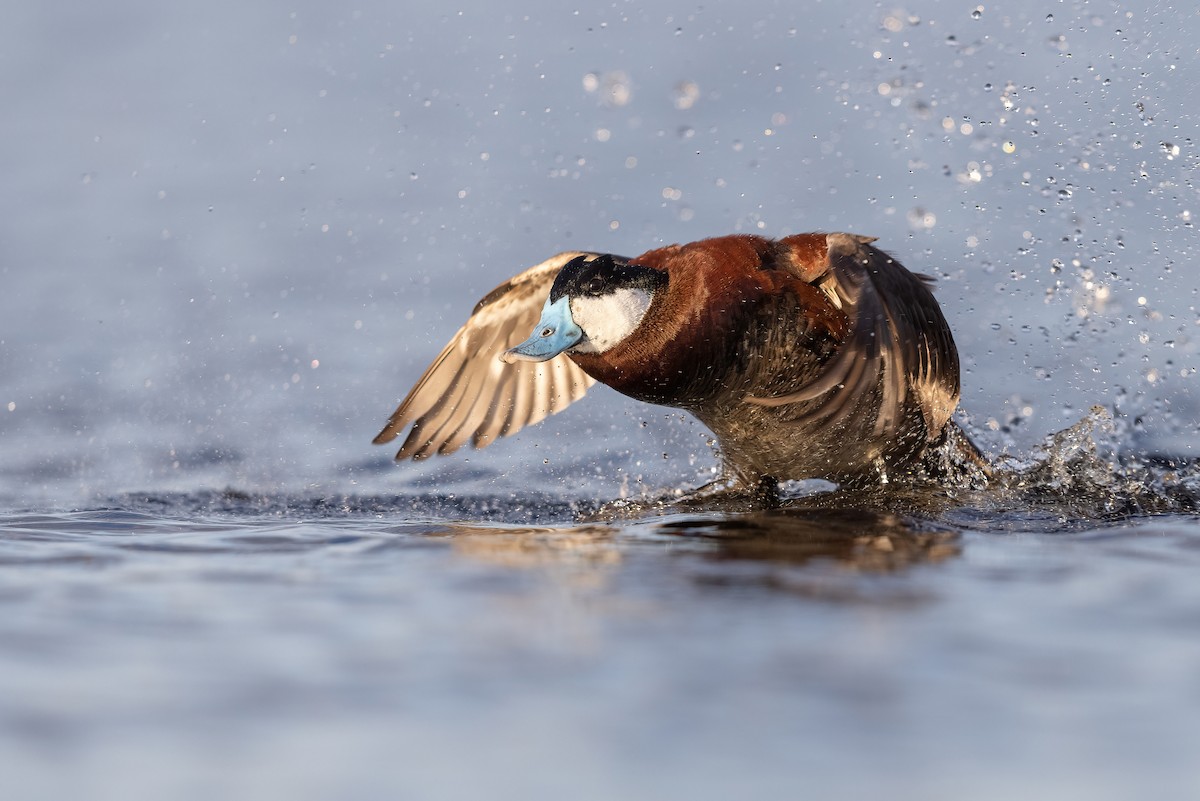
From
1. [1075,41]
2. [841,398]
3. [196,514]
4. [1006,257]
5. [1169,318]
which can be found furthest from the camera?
[1075,41]

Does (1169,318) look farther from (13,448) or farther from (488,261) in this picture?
(13,448)

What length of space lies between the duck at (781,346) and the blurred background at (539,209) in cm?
162

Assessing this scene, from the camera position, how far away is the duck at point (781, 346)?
4441mm

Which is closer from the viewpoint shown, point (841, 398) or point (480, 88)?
point (841, 398)

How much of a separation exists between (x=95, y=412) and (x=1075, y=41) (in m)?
7.30

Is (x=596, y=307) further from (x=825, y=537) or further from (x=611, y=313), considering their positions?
(x=825, y=537)

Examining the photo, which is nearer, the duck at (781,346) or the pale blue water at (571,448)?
the pale blue water at (571,448)

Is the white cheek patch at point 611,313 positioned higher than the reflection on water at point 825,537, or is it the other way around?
the white cheek patch at point 611,313

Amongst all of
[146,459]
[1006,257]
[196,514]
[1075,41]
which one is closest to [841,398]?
[196,514]

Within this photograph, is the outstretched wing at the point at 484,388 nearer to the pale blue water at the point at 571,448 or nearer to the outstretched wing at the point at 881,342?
the pale blue water at the point at 571,448

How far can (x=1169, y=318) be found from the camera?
7.81 m

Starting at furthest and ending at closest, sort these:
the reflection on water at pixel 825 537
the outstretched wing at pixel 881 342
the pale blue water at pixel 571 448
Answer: the outstretched wing at pixel 881 342 → the reflection on water at pixel 825 537 → the pale blue water at pixel 571 448

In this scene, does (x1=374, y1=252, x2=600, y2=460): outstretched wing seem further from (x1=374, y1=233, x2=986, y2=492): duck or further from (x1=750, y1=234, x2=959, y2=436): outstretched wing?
(x1=750, y1=234, x2=959, y2=436): outstretched wing

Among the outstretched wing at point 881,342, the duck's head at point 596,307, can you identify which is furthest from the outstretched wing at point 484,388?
the outstretched wing at point 881,342
